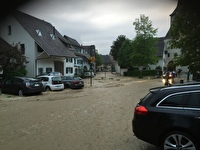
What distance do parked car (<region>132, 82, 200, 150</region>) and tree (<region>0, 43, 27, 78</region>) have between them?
1949 cm

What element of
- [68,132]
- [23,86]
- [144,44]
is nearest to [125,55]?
[144,44]

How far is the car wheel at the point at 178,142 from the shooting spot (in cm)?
380

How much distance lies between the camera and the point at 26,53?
30953 millimetres

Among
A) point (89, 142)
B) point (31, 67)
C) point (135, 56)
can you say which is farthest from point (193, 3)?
point (135, 56)

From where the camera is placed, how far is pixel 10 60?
21828 mm

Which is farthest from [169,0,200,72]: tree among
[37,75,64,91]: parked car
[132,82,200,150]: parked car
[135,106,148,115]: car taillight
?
[37,75,64,91]: parked car

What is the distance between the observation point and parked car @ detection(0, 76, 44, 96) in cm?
1579

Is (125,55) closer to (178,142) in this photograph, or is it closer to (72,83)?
(72,83)

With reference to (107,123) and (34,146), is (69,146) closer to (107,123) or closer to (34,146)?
(34,146)

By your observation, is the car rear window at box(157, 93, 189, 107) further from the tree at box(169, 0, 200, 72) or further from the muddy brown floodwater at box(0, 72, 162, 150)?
the tree at box(169, 0, 200, 72)

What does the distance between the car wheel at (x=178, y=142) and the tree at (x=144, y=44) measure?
129 feet

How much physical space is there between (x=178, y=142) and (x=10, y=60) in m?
21.2

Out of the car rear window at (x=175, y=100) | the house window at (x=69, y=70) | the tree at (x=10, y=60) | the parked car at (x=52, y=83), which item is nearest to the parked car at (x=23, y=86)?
the parked car at (x=52, y=83)

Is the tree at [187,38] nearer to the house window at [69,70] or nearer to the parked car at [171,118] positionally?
the parked car at [171,118]
